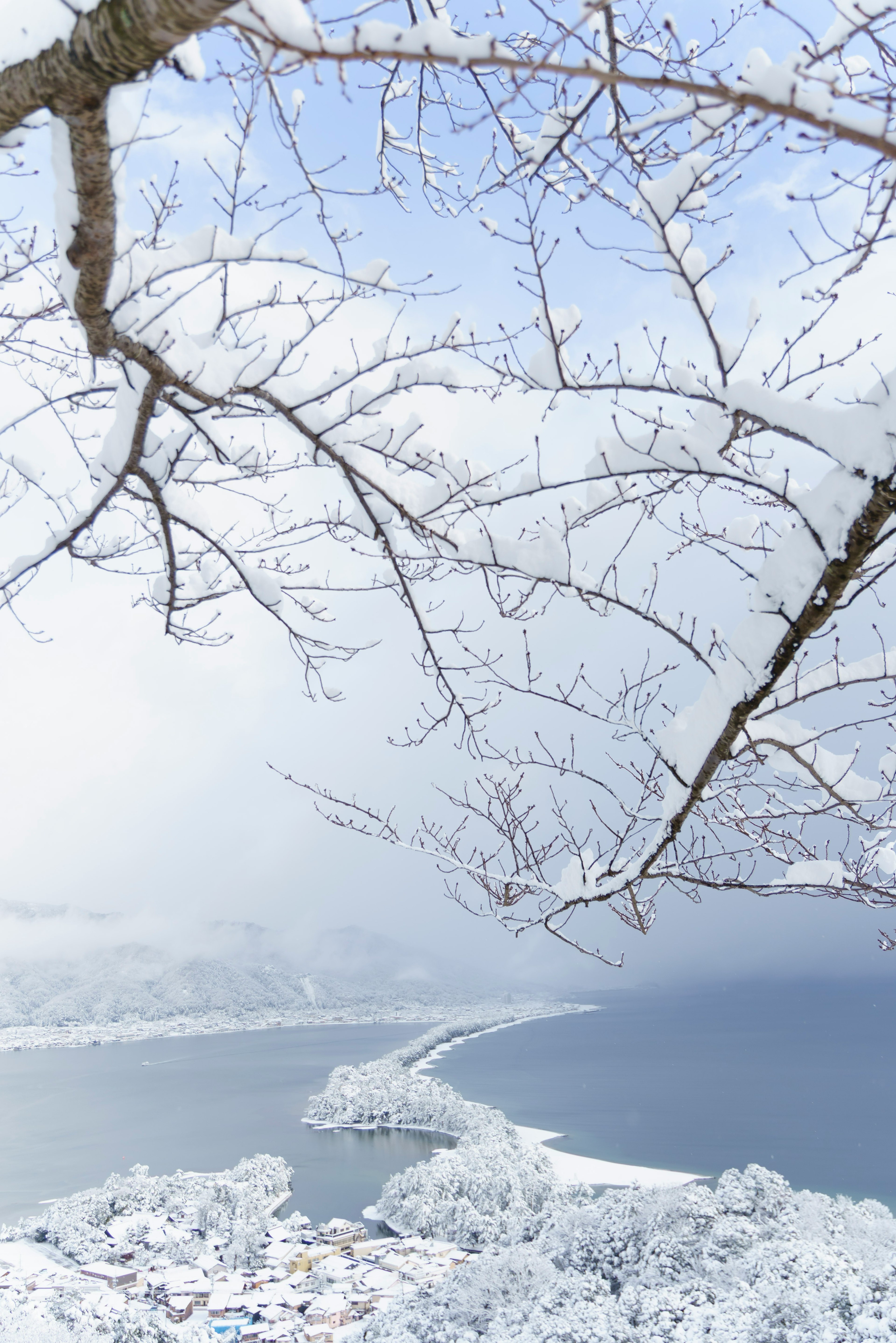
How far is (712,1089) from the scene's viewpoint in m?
34.4

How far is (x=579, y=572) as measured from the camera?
5.49 feet

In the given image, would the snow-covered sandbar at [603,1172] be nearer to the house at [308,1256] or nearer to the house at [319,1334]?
the house at [308,1256]

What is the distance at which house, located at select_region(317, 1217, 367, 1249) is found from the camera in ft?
50.2

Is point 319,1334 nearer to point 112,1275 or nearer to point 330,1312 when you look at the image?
point 330,1312

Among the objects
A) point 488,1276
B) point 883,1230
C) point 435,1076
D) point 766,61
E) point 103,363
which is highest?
point 103,363

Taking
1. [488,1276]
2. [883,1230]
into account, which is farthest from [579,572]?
[883,1230]

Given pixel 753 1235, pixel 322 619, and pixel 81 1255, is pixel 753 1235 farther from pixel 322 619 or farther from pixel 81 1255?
pixel 81 1255

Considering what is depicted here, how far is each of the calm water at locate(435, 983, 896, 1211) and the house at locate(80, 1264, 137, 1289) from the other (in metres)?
14.4

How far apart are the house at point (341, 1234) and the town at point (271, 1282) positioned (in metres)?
0.02

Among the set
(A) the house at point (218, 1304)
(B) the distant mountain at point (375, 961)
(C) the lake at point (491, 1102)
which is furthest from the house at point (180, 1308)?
(B) the distant mountain at point (375, 961)

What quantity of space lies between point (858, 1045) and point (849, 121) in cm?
5947

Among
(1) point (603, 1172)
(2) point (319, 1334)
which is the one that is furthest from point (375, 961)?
(2) point (319, 1334)

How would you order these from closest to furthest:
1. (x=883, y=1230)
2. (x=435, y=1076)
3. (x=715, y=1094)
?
(x=883, y=1230) → (x=715, y=1094) → (x=435, y=1076)

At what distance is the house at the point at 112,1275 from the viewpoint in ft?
46.0
